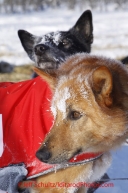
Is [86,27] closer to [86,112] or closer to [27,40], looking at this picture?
[27,40]

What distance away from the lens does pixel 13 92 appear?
2.86m

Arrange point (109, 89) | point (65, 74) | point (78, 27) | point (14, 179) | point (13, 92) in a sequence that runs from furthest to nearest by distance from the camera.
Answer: point (78, 27)
point (13, 92)
point (14, 179)
point (65, 74)
point (109, 89)

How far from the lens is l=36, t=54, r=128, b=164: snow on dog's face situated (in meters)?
2.12

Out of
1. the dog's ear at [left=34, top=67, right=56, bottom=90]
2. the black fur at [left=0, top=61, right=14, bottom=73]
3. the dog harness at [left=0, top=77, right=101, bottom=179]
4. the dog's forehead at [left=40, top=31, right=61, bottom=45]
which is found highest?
the dog's ear at [left=34, top=67, right=56, bottom=90]

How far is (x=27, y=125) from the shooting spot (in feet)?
8.66

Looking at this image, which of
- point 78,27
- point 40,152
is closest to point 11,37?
point 78,27

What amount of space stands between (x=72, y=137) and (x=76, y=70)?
429mm

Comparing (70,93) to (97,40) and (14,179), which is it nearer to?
(14,179)

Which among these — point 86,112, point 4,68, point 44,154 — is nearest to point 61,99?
point 86,112

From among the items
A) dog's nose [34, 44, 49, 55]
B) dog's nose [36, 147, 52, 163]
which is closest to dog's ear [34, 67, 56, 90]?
dog's nose [36, 147, 52, 163]

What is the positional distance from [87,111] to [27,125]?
662 mm

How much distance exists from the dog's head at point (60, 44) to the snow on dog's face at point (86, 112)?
1.47 meters

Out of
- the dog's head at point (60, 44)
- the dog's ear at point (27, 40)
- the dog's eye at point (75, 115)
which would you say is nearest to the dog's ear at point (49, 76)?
the dog's eye at point (75, 115)

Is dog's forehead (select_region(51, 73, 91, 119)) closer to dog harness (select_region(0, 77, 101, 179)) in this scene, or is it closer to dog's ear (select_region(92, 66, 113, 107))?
dog's ear (select_region(92, 66, 113, 107))
